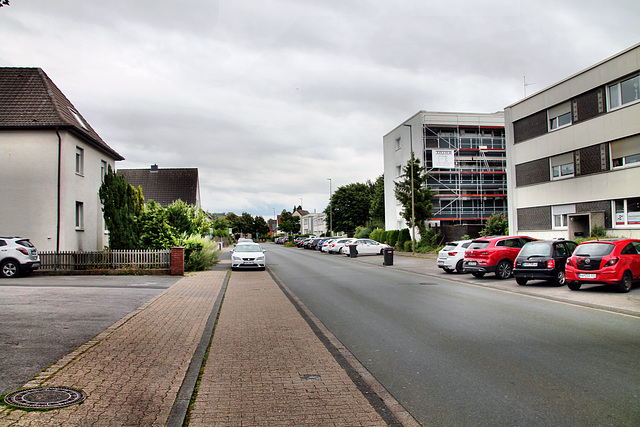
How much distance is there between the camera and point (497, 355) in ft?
21.2

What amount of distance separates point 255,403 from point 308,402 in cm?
53

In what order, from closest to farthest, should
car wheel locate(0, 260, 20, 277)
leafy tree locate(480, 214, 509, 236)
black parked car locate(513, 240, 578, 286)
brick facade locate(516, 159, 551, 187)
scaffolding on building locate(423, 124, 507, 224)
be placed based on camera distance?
black parked car locate(513, 240, 578, 286) < car wheel locate(0, 260, 20, 277) < brick facade locate(516, 159, 551, 187) < leafy tree locate(480, 214, 509, 236) < scaffolding on building locate(423, 124, 507, 224)

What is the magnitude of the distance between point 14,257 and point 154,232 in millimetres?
5790

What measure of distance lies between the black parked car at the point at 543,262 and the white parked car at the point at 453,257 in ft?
16.0

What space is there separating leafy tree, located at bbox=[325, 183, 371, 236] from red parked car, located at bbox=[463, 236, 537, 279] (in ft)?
191

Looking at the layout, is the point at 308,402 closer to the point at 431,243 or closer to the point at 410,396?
the point at 410,396

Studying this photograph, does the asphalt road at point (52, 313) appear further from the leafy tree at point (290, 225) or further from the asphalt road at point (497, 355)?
the leafy tree at point (290, 225)

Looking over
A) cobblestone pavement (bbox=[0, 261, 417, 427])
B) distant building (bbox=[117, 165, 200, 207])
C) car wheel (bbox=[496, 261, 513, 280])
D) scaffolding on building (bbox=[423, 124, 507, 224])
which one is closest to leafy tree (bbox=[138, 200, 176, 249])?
cobblestone pavement (bbox=[0, 261, 417, 427])

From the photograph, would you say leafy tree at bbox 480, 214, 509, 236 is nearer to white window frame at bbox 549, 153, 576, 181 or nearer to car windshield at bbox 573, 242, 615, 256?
white window frame at bbox 549, 153, 576, 181

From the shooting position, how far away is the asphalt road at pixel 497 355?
14.6ft

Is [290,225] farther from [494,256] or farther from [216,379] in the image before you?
[216,379]

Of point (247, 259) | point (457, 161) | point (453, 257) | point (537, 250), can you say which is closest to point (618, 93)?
point (453, 257)

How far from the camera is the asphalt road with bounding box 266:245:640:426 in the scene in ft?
14.6

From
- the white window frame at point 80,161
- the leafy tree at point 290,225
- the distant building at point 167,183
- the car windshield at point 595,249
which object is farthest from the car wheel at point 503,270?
the leafy tree at point 290,225
